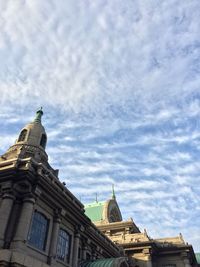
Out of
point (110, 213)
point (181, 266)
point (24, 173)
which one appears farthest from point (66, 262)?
point (110, 213)

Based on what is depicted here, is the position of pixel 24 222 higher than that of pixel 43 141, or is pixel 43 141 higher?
pixel 43 141

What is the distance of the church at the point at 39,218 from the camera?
Result: 23.4 m

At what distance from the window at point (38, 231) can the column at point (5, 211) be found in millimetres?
2580

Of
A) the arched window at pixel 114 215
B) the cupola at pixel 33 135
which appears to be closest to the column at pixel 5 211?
the cupola at pixel 33 135

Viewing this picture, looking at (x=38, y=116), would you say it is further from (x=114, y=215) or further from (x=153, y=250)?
(x=114, y=215)

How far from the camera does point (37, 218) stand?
26.5m

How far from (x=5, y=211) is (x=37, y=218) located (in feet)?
11.8

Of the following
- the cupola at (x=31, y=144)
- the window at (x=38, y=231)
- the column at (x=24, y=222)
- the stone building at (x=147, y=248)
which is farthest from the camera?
the stone building at (x=147, y=248)

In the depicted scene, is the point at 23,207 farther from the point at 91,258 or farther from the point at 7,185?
the point at 91,258

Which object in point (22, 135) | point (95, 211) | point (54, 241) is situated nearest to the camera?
point (54, 241)

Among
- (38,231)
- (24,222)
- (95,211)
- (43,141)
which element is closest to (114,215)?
(95,211)

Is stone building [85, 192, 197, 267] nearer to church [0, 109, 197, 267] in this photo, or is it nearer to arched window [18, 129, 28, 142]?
church [0, 109, 197, 267]

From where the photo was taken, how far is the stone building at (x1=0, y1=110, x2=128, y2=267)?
2320cm

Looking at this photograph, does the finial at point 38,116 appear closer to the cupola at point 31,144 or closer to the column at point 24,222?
the cupola at point 31,144
